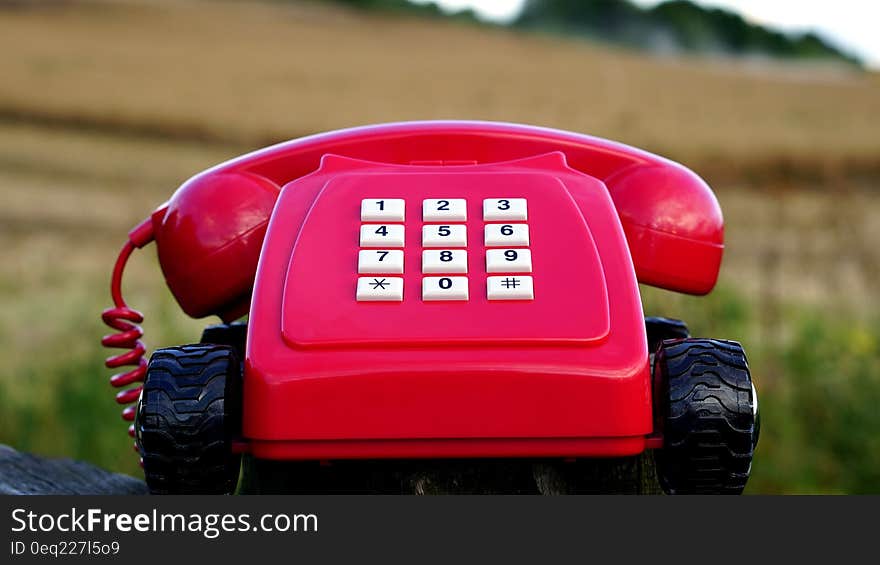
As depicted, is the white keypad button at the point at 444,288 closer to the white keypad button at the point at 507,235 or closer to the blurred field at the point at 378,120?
the white keypad button at the point at 507,235

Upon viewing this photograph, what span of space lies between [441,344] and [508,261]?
4.8 inches

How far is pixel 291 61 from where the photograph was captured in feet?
45.2

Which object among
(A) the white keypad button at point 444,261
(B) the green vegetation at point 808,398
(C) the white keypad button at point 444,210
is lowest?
(B) the green vegetation at point 808,398

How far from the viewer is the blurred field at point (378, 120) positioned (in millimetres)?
3131

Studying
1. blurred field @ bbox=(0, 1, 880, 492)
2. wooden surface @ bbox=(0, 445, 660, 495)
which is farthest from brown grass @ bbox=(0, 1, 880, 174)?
wooden surface @ bbox=(0, 445, 660, 495)

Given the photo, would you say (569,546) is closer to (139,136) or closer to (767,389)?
(767,389)

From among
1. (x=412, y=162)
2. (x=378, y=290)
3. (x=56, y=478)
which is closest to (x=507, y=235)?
(x=378, y=290)

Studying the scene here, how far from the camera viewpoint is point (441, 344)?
99 cm

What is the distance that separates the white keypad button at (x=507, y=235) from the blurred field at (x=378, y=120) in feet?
6.15

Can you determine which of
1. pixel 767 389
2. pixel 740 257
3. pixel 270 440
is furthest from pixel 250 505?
pixel 740 257

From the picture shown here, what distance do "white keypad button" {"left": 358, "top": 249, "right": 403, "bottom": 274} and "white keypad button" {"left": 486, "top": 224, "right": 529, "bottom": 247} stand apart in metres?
0.09

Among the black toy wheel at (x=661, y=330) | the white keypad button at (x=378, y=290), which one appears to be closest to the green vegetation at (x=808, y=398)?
the black toy wheel at (x=661, y=330)

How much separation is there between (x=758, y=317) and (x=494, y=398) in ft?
8.76

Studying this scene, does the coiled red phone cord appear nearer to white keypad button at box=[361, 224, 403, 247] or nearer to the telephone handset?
the telephone handset
